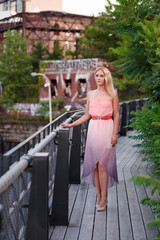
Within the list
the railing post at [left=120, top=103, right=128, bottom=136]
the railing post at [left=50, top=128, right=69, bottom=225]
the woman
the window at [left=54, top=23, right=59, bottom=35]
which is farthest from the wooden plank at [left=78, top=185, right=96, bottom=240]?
the window at [left=54, top=23, right=59, bottom=35]

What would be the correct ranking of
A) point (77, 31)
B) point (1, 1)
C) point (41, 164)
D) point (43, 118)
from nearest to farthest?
point (41, 164) → point (43, 118) → point (77, 31) → point (1, 1)

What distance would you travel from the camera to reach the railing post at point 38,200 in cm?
293

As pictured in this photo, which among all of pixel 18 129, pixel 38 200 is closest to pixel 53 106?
pixel 18 129

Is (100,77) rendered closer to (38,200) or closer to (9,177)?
(38,200)

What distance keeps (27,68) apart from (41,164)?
46.1 metres

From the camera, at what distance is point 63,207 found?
4340 millimetres

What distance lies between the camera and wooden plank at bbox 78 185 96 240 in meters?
4.16

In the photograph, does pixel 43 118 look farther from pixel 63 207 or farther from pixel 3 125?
pixel 63 207

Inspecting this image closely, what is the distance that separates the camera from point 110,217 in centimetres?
471

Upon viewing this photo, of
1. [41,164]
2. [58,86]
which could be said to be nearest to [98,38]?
[58,86]

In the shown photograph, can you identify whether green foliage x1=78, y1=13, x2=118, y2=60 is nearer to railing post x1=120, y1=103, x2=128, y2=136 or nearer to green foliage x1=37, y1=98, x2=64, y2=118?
green foliage x1=37, y1=98, x2=64, y2=118

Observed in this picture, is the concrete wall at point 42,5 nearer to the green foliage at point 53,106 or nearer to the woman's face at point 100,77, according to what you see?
the green foliage at point 53,106

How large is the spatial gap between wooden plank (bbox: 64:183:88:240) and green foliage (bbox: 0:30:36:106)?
4236cm

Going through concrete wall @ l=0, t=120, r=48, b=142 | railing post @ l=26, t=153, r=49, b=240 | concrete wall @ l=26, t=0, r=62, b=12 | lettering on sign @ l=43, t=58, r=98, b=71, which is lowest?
concrete wall @ l=0, t=120, r=48, b=142
